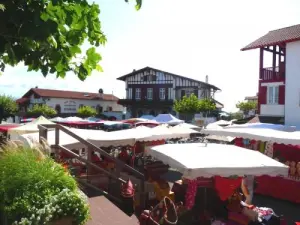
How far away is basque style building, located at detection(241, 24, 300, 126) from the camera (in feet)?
73.4

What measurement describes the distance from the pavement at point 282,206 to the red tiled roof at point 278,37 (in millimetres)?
14008

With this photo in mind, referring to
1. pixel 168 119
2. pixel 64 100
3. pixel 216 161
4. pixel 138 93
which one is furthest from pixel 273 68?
pixel 64 100

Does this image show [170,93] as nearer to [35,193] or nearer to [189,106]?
[189,106]

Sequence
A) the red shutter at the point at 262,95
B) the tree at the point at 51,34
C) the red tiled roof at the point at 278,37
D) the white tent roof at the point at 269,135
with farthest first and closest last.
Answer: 1. the red shutter at the point at 262,95
2. the red tiled roof at the point at 278,37
3. the white tent roof at the point at 269,135
4. the tree at the point at 51,34

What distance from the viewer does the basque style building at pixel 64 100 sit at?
55.3 m

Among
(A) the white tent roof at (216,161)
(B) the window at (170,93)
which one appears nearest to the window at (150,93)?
(B) the window at (170,93)

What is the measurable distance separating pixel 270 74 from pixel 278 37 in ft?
9.01

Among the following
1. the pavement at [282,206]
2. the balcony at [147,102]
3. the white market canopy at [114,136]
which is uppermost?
the balcony at [147,102]

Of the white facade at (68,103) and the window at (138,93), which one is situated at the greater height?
the window at (138,93)

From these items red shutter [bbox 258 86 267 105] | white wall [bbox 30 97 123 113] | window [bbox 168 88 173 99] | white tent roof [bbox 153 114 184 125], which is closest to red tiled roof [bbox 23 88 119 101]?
white wall [bbox 30 97 123 113]

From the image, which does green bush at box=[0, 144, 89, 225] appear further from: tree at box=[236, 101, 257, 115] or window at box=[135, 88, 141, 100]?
tree at box=[236, 101, 257, 115]

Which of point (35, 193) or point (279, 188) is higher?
point (35, 193)

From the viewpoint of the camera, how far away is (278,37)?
23781 millimetres

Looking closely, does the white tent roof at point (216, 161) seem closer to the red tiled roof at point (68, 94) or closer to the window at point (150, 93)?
the window at point (150, 93)
